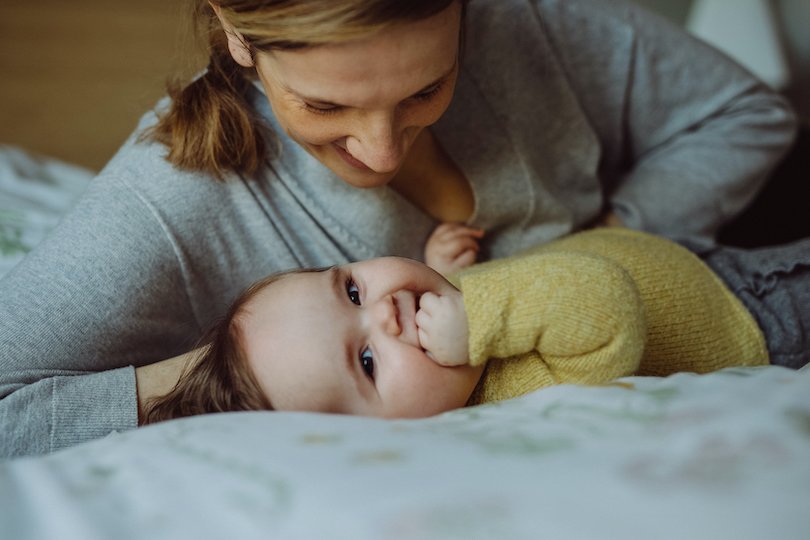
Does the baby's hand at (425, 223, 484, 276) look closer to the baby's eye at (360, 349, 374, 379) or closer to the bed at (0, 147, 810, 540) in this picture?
the baby's eye at (360, 349, 374, 379)

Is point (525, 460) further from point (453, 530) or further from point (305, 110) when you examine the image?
point (305, 110)

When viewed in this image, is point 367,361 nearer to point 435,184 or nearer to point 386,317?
point 386,317

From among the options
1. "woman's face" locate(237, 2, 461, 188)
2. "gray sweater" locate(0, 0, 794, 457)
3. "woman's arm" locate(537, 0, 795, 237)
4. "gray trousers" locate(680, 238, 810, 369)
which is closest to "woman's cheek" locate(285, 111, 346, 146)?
"woman's face" locate(237, 2, 461, 188)

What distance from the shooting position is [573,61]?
1.27 meters

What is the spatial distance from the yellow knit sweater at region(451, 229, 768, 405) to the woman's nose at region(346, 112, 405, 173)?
0.21m

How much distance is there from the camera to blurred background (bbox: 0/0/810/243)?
6.20 ft

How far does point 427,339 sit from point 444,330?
3cm

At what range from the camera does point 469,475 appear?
1.52 feet

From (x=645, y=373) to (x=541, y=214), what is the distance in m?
0.45

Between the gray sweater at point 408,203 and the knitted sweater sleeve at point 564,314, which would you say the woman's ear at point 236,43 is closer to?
the gray sweater at point 408,203

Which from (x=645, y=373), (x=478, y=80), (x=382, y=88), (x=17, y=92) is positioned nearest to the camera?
(x=382, y=88)

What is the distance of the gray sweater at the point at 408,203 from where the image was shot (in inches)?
33.2

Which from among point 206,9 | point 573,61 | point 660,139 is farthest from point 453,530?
point 660,139

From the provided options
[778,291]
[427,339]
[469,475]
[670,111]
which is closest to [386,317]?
[427,339]
